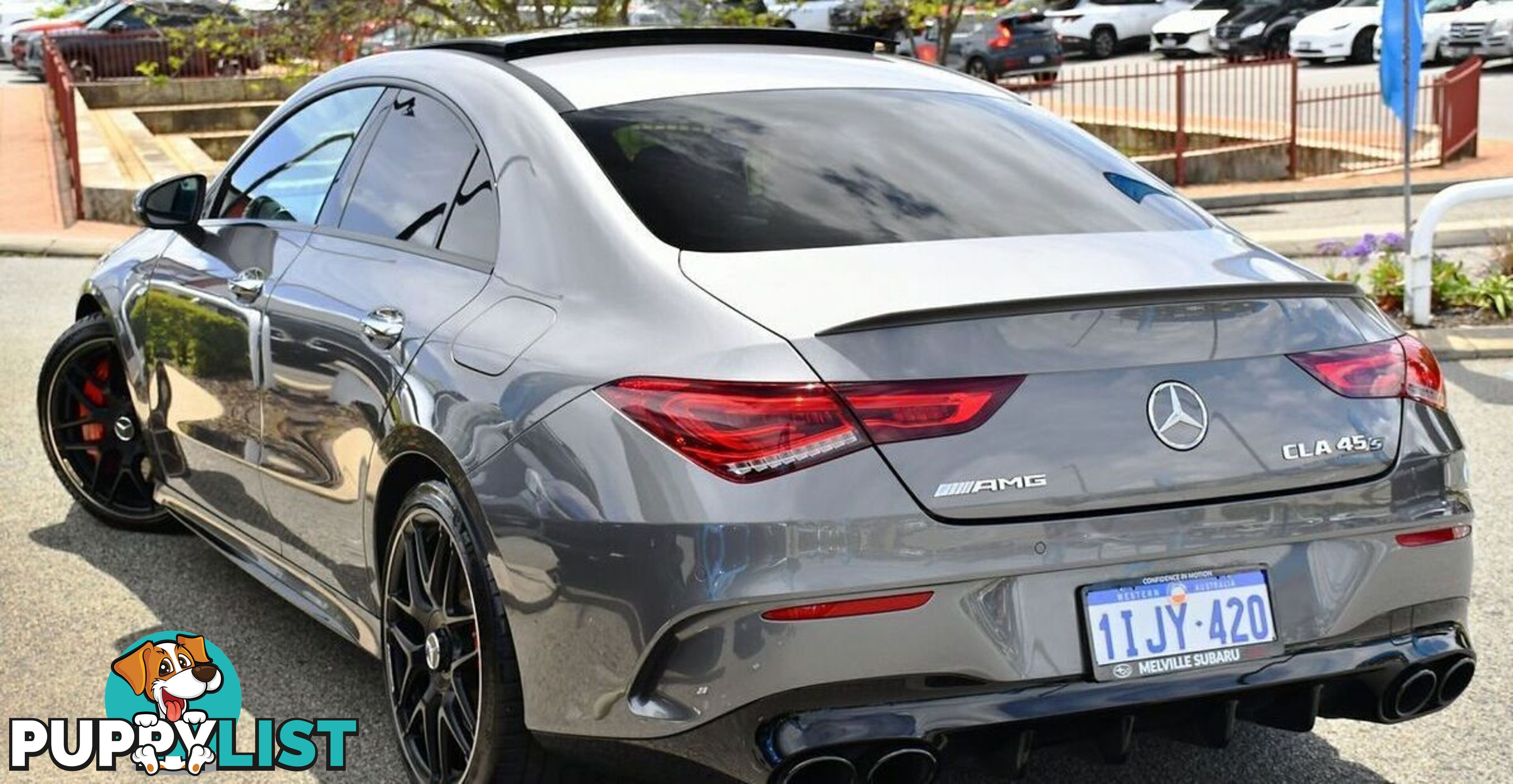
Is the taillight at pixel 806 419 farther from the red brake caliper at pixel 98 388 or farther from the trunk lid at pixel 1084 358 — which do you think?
the red brake caliper at pixel 98 388

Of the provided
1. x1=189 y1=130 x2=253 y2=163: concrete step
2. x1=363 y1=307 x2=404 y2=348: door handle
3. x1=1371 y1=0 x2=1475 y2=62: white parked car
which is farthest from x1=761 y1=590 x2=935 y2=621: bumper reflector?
x1=1371 y1=0 x2=1475 y2=62: white parked car

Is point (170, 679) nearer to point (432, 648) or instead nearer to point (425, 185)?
point (432, 648)

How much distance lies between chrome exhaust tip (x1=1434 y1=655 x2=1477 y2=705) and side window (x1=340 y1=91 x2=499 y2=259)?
2018 millimetres

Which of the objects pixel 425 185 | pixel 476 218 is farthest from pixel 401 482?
pixel 425 185

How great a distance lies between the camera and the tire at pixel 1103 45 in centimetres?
4488

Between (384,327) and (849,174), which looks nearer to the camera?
(849,174)

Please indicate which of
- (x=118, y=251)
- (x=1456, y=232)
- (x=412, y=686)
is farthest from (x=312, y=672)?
(x=1456, y=232)

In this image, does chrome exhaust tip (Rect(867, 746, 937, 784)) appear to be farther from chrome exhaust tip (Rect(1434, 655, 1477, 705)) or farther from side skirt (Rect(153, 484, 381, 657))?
side skirt (Rect(153, 484, 381, 657))

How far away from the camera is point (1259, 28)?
130 ft

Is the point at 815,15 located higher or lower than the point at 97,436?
higher

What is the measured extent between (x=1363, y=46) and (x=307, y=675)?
1363 inches

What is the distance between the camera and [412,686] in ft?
13.6

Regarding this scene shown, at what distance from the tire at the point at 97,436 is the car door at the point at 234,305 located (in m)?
0.71

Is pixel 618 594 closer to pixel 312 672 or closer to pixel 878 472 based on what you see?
pixel 878 472
